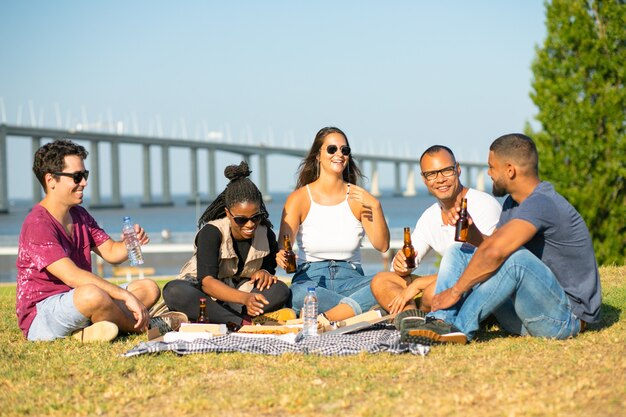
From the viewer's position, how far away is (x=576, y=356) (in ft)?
14.0

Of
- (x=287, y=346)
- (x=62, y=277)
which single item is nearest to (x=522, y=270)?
(x=287, y=346)

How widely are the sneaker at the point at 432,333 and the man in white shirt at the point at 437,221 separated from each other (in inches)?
16.7

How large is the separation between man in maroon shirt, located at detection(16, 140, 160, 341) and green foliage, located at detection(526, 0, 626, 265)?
29.6ft

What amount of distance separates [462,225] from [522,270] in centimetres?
65

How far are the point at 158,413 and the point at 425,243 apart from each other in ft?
8.16

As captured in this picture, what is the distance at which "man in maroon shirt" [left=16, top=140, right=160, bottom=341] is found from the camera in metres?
5.17

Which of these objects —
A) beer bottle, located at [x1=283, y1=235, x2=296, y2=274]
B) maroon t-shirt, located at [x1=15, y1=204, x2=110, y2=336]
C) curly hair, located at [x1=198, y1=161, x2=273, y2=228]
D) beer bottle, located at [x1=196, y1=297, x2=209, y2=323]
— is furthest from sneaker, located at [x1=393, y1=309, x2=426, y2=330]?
maroon t-shirt, located at [x1=15, y1=204, x2=110, y2=336]

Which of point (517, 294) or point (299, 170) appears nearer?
point (517, 294)

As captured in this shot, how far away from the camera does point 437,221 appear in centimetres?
546

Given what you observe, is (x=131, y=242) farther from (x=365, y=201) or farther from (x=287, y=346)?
(x=365, y=201)

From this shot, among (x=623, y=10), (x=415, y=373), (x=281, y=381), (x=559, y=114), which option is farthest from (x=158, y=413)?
(x=623, y=10)

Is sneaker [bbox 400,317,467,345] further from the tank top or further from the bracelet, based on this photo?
the tank top

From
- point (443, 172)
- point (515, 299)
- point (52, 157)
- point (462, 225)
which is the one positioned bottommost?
point (515, 299)

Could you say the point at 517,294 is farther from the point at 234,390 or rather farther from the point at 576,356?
the point at 234,390
